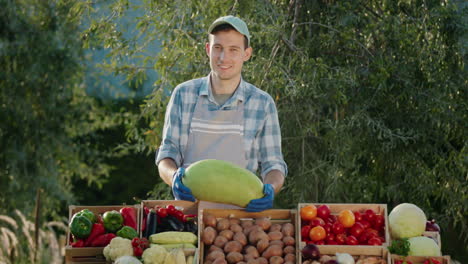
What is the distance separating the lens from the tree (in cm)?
625

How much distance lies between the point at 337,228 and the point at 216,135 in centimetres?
86

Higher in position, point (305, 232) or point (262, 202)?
point (262, 202)

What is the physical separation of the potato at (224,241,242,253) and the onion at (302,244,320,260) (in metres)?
0.25

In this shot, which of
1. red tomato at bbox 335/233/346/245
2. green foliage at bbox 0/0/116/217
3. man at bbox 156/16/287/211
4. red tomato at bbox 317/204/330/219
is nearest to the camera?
red tomato at bbox 335/233/346/245

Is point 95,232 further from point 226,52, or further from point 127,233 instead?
point 226,52

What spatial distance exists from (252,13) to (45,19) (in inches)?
121

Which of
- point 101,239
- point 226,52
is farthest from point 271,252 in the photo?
point 226,52

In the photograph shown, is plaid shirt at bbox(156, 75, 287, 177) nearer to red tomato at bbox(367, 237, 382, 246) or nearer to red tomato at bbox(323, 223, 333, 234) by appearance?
red tomato at bbox(323, 223, 333, 234)

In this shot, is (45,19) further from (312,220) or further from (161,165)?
(312,220)

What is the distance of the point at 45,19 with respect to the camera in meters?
8.52

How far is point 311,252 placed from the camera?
2.94 metres

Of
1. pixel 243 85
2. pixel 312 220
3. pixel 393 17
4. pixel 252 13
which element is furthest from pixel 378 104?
pixel 312 220

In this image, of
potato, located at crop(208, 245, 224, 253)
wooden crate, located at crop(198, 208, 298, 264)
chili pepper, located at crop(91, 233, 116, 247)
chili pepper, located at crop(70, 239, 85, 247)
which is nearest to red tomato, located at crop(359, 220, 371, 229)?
wooden crate, located at crop(198, 208, 298, 264)

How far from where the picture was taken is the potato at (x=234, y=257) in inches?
116
